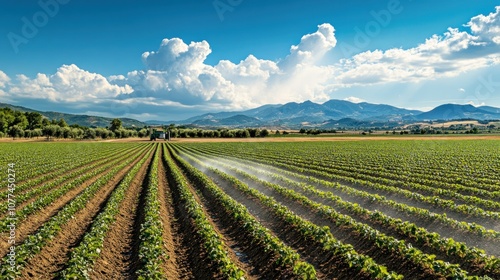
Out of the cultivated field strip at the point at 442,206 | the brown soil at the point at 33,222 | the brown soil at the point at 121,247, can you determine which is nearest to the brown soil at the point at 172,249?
the brown soil at the point at 121,247

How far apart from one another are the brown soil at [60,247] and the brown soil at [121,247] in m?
1.20

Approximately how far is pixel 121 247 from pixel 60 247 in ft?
7.01

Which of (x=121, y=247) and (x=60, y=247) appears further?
(x=121, y=247)

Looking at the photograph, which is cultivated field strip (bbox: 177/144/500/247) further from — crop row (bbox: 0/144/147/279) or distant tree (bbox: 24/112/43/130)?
distant tree (bbox: 24/112/43/130)

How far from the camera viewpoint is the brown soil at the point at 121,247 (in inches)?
410

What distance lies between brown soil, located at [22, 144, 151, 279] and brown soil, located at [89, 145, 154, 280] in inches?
47.2

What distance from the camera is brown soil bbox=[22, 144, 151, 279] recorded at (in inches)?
396

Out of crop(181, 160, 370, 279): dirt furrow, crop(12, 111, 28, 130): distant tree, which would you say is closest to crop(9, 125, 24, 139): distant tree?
crop(12, 111, 28, 130): distant tree

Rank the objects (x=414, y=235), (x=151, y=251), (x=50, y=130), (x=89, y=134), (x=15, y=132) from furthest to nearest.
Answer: (x=89, y=134) < (x=50, y=130) < (x=15, y=132) < (x=414, y=235) < (x=151, y=251)

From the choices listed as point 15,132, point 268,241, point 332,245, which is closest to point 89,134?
point 15,132

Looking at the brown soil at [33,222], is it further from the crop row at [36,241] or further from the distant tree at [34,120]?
the distant tree at [34,120]

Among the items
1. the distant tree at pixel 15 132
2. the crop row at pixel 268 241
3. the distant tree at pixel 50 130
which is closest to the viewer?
the crop row at pixel 268 241

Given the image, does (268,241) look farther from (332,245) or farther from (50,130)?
(50,130)

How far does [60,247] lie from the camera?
12148mm
